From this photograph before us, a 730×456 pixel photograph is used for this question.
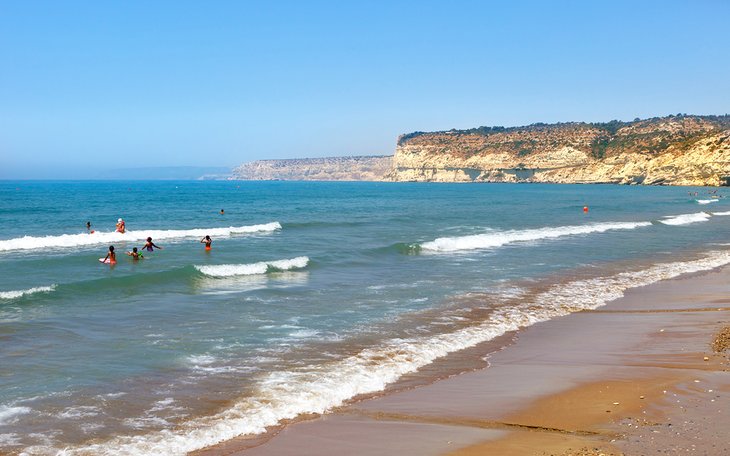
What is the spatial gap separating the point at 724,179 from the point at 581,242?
320ft

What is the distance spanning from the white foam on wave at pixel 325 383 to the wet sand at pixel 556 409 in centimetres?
33

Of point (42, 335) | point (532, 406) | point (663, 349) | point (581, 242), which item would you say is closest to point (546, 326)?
point (663, 349)

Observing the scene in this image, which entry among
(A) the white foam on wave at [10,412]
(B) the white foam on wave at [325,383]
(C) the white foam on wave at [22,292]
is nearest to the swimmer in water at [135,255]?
(C) the white foam on wave at [22,292]

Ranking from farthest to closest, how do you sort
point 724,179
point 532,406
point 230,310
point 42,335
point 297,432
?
point 724,179
point 230,310
point 42,335
point 532,406
point 297,432

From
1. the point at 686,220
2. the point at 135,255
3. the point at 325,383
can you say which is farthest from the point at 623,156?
the point at 325,383

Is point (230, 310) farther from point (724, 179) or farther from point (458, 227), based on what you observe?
→ point (724, 179)

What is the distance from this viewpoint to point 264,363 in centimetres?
1005

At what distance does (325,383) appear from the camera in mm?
8875

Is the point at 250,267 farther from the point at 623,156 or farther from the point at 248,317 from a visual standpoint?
the point at 623,156

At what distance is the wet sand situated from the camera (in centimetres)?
643

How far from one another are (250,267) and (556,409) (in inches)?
593

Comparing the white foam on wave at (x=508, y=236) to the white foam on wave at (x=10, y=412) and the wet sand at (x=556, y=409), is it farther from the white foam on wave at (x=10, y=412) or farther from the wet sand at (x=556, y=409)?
the white foam on wave at (x=10, y=412)

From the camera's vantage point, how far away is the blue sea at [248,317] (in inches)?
306

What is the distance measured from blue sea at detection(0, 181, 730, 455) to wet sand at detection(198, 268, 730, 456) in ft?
2.39
